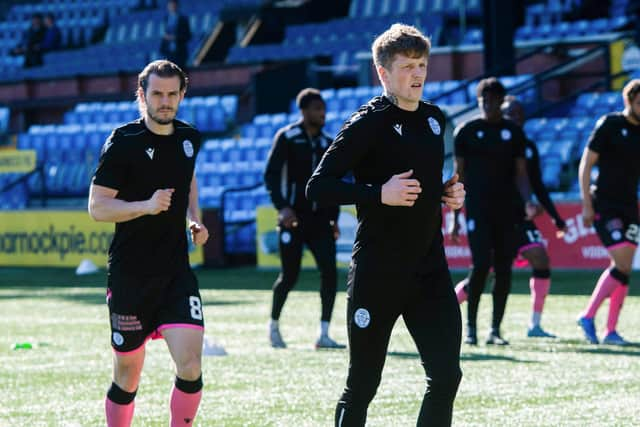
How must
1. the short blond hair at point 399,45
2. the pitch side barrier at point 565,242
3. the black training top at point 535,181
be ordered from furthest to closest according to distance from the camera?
1. the pitch side barrier at point 565,242
2. the black training top at point 535,181
3. the short blond hair at point 399,45

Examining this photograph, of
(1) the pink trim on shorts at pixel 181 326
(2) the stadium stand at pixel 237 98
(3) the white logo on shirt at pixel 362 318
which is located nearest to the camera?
(3) the white logo on shirt at pixel 362 318

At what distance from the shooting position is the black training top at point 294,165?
1194 centimetres

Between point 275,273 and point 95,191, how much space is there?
15041mm

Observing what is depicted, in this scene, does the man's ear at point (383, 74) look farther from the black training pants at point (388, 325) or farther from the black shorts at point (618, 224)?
the black shorts at point (618, 224)

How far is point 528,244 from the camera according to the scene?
12.3 metres

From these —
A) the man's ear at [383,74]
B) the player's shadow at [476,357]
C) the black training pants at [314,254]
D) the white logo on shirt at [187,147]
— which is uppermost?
the man's ear at [383,74]

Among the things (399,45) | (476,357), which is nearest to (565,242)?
(476,357)

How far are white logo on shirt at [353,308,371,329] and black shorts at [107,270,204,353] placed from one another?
0.98 meters

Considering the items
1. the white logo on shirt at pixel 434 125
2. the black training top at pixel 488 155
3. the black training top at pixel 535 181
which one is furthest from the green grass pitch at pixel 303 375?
the white logo on shirt at pixel 434 125

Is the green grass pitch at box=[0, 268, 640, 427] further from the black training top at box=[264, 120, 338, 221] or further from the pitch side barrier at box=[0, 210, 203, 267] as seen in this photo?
A: the pitch side barrier at box=[0, 210, 203, 267]

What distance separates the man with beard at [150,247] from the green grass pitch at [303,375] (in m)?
1.42

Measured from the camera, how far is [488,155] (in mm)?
11602

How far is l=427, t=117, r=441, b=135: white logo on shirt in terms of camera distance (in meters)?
6.05

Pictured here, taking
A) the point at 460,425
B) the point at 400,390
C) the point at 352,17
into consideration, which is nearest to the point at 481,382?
the point at 400,390
